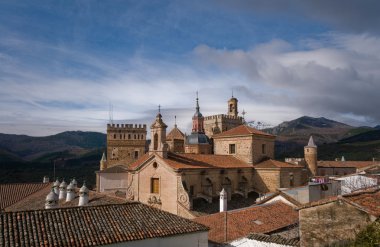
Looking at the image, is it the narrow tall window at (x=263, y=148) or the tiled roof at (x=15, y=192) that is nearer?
the tiled roof at (x=15, y=192)

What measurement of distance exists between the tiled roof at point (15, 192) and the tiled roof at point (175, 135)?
14.7 m

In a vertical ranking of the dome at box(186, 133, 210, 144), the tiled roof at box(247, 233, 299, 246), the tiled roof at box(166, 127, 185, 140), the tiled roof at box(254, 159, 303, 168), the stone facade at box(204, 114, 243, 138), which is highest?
the stone facade at box(204, 114, 243, 138)

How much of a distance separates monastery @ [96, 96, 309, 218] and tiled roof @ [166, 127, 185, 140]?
0.39m

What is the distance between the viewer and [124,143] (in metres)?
50.5

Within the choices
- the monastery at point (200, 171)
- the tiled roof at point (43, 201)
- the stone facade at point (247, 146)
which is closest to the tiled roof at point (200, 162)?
the monastery at point (200, 171)

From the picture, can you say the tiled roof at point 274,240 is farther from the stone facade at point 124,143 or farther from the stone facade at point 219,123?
the stone facade at point 124,143

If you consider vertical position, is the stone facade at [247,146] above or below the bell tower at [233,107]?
below

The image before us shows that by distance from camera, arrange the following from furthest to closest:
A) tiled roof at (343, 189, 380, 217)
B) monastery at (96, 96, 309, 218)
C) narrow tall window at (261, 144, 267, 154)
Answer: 1. narrow tall window at (261, 144, 267, 154)
2. monastery at (96, 96, 309, 218)
3. tiled roof at (343, 189, 380, 217)

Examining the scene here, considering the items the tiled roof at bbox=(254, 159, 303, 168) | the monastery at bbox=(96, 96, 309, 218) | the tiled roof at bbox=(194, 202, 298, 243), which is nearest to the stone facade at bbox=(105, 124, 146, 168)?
the monastery at bbox=(96, 96, 309, 218)

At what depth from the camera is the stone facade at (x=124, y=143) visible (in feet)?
164

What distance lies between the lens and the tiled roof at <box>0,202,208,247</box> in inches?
471

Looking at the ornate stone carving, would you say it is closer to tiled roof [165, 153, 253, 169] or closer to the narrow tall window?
tiled roof [165, 153, 253, 169]

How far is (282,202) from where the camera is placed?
78.5ft

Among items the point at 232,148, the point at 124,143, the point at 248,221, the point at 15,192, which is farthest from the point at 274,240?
the point at 124,143
